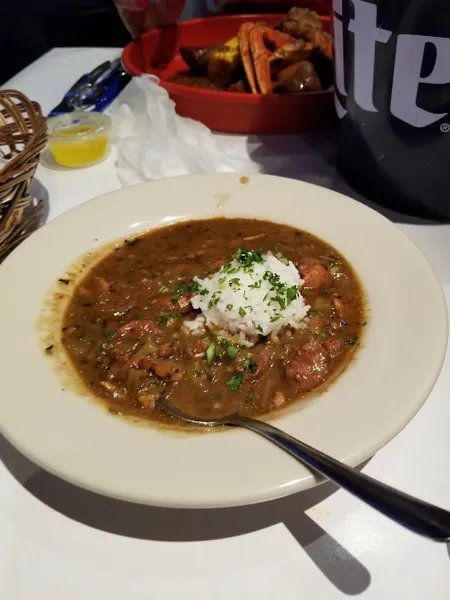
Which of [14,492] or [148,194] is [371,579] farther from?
[148,194]

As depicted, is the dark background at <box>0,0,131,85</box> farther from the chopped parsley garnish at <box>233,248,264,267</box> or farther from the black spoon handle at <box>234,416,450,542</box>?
the black spoon handle at <box>234,416,450,542</box>

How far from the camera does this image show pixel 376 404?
1.15 m

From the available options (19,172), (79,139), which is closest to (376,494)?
(19,172)

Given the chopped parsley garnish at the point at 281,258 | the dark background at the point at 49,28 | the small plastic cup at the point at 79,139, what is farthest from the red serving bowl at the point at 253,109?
the dark background at the point at 49,28

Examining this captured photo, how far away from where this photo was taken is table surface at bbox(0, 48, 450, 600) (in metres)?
1.04

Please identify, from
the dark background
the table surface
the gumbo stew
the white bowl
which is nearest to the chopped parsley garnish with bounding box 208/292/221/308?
the gumbo stew

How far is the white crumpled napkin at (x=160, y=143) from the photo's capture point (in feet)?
7.54

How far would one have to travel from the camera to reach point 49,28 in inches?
191

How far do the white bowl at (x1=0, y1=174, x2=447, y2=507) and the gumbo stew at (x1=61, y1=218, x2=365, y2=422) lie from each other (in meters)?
0.07

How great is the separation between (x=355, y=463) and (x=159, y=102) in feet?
6.22

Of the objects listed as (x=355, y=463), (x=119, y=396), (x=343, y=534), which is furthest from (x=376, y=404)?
(x=119, y=396)

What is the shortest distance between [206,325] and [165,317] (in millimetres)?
121

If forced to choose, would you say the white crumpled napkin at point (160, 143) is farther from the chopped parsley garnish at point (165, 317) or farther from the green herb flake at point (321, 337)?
the green herb flake at point (321, 337)

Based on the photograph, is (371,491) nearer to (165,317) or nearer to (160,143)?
(165,317)
